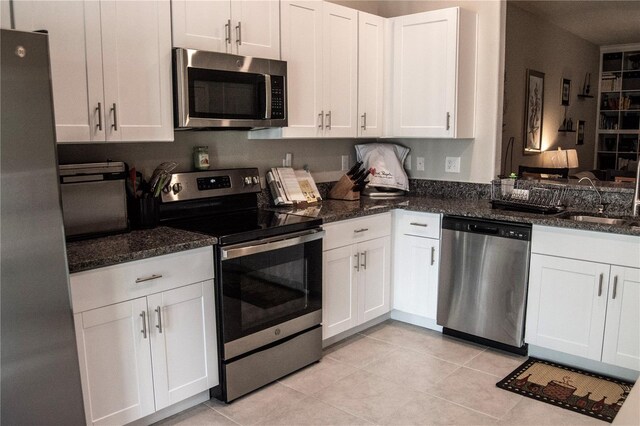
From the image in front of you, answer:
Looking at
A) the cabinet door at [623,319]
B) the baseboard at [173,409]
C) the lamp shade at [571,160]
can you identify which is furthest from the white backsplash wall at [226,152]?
the lamp shade at [571,160]

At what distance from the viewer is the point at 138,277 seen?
7.45 feet

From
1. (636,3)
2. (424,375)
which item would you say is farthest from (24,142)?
(636,3)

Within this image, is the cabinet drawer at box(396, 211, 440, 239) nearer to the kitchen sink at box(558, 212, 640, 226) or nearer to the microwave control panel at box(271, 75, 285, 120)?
the kitchen sink at box(558, 212, 640, 226)

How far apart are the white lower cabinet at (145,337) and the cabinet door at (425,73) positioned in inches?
75.6

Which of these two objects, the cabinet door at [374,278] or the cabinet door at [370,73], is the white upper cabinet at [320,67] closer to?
the cabinet door at [370,73]

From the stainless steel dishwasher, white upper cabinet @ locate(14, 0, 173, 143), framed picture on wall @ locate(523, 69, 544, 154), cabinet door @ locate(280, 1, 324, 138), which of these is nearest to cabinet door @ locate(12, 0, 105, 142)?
white upper cabinet @ locate(14, 0, 173, 143)

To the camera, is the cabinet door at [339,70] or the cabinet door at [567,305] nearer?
the cabinet door at [567,305]

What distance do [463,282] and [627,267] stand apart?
925mm

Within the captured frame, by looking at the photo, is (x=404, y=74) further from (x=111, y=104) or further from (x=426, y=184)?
(x=111, y=104)

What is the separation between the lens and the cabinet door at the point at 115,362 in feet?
7.07

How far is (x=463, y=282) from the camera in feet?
11.0

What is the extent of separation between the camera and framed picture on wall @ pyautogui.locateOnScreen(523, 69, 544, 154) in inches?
227

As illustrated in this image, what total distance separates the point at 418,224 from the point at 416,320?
2.29 feet

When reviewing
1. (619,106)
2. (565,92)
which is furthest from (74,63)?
(619,106)
